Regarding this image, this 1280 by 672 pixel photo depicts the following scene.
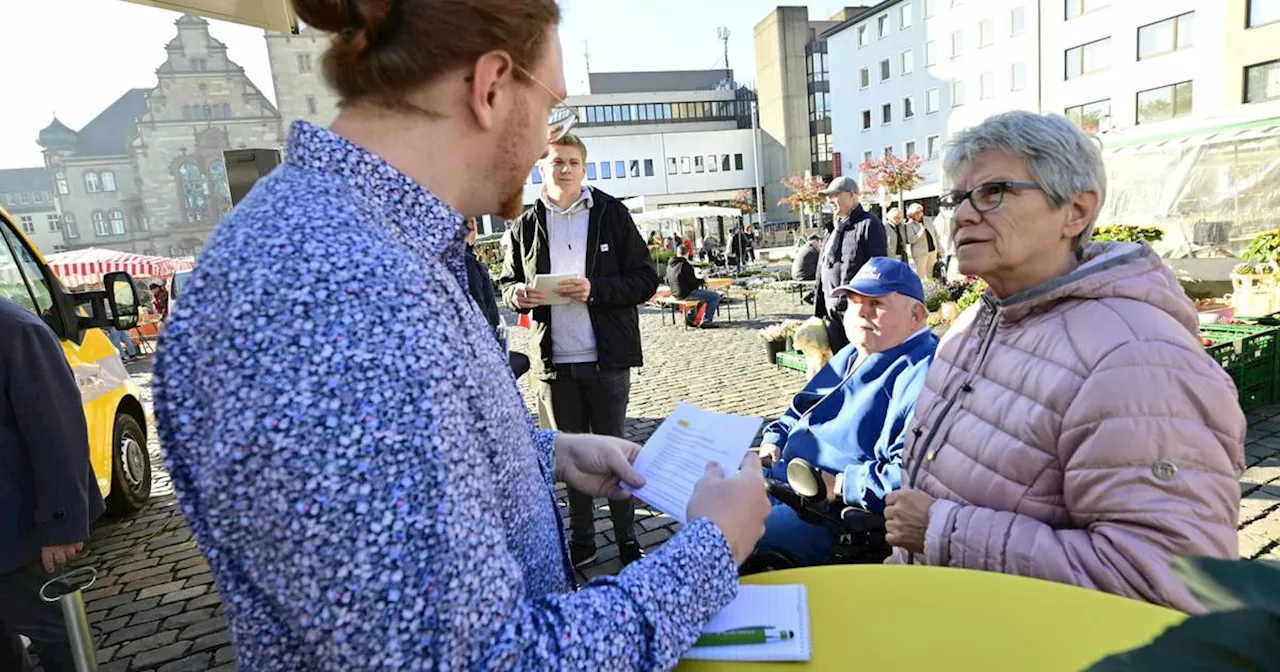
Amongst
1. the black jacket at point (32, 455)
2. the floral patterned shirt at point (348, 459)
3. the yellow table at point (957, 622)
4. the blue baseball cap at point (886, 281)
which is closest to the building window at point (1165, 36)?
the blue baseball cap at point (886, 281)

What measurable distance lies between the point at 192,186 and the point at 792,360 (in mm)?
80577

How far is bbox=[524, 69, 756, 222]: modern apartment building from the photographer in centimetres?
6300

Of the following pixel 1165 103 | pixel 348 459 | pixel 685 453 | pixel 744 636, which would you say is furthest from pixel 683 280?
pixel 1165 103

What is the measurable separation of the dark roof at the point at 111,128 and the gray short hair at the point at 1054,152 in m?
101

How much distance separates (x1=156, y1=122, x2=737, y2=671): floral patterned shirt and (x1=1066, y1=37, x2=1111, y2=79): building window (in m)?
41.3

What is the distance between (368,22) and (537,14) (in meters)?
0.24

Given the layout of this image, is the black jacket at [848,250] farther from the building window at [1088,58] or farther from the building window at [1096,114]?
the building window at [1088,58]

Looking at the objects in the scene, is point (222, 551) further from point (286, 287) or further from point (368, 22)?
Answer: point (368, 22)

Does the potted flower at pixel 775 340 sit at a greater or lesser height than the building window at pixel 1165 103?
lesser

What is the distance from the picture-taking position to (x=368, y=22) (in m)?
0.97

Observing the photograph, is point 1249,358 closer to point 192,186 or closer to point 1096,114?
point 1096,114

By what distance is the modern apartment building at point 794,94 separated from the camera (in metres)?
67.6

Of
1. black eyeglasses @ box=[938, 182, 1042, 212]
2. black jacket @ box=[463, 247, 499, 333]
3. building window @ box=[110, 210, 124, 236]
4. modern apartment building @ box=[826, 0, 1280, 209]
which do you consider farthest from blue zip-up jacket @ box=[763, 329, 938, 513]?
building window @ box=[110, 210, 124, 236]

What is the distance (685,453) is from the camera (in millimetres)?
1490
